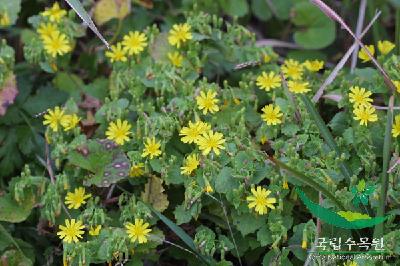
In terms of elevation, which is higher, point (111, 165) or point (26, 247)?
point (111, 165)

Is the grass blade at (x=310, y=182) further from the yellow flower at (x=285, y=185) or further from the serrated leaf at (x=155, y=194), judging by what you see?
the serrated leaf at (x=155, y=194)

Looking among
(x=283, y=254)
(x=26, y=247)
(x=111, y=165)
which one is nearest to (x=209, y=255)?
(x=283, y=254)

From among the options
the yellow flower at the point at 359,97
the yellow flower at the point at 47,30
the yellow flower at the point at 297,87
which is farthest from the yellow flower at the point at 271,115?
the yellow flower at the point at 47,30

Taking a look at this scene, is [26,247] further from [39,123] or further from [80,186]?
[39,123]

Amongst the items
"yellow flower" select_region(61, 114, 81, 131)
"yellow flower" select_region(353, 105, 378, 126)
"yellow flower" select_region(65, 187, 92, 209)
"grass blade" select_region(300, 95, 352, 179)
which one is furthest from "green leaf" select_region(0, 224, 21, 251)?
"yellow flower" select_region(353, 105, 378, 126)

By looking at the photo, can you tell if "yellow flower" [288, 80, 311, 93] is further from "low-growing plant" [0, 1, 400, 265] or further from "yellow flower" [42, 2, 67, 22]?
"yellow flower" [42, 2, 67, 22]

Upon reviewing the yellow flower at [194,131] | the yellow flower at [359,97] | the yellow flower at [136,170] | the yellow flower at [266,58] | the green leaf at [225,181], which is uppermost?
the yellow flower at [359,97]
